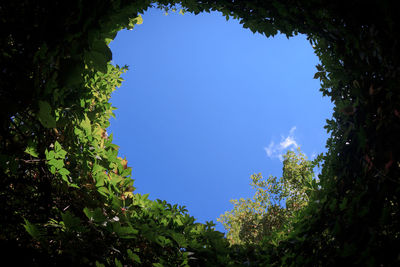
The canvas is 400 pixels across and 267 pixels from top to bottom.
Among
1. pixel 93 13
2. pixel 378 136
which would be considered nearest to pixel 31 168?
pixel 93 13

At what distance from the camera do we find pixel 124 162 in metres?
3.52

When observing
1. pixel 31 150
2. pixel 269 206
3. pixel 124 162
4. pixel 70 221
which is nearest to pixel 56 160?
pixel 31 150

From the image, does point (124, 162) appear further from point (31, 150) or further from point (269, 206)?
point (269, 206)

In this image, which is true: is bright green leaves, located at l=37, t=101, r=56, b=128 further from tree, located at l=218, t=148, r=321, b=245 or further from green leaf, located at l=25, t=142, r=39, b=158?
tree, located at l=218, t=148, r=321, b=245

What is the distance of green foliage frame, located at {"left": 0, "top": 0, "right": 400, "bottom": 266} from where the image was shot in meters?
1.68

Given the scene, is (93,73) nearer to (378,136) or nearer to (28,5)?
(28,5)

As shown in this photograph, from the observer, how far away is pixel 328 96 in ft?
10.6

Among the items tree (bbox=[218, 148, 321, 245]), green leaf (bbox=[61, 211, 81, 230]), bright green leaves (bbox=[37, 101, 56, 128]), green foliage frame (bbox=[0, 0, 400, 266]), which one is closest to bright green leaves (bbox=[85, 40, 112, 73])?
green foliage frame (bbox=[0, 0, 400, 266])

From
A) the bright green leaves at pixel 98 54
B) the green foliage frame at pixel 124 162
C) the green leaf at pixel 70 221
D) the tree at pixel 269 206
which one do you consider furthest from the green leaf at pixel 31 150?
the tree at pixel 269 206

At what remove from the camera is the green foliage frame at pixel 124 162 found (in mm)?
1683

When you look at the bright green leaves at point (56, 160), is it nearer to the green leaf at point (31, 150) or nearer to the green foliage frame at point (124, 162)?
the green foliage frame at point (124, 162)

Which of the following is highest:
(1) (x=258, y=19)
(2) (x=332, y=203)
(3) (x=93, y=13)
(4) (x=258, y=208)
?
(4) (x=258, y=208)

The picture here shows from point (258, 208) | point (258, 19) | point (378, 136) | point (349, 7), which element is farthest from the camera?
point (258, 208)

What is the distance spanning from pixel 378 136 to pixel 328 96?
58.6 inches
